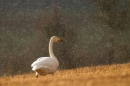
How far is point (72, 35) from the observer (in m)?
5.86

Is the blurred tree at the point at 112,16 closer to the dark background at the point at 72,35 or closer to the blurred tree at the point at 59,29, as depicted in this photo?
the dark background at the point at 72,35

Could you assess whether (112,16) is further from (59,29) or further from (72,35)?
(59,29)

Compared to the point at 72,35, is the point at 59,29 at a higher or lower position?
higher

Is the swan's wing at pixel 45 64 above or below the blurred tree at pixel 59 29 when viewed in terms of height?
below

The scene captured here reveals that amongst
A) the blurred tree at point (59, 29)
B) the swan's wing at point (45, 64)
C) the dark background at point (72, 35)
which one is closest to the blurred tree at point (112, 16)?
the dark background at point (72, 35)

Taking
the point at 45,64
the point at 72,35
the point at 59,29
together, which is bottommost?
the point at 45,64

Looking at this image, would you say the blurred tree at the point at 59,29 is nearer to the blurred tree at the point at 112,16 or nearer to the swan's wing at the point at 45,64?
the blurred tree at the point at 112,16

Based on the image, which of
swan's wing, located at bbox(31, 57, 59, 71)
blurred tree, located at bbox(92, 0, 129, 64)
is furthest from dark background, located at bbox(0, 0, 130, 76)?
swan's wing, located at bbox(31, 57, 59, 71)

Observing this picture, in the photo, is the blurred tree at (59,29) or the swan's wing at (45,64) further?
the blurred tree at (59,29)

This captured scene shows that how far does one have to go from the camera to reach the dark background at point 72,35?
5.80 meters

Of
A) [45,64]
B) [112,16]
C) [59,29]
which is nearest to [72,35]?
[59,29]

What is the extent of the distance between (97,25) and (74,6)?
59cm

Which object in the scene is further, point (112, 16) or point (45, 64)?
A: point (112, 16)

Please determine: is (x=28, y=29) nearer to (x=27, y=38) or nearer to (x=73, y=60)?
(x=27, y=38)
